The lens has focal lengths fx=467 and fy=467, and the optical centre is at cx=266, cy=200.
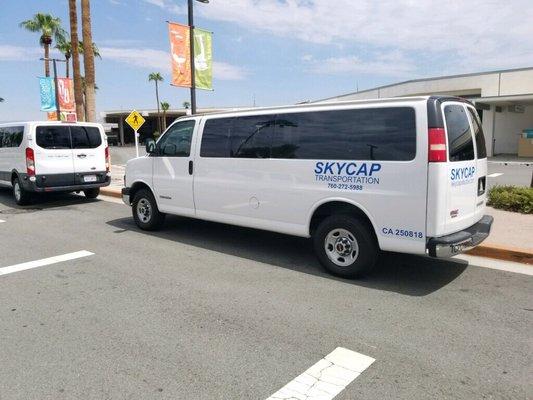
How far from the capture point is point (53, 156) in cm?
1113

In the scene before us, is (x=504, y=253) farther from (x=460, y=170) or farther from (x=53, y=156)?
(x=53, y=156)

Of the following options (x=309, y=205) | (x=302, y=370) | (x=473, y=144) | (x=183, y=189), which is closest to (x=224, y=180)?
(x=183, y=189)

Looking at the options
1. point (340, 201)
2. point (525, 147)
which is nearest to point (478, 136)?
point (340, 201)

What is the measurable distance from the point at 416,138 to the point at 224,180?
2.93 m

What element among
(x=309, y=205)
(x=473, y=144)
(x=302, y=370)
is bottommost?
(x=302, y=370)

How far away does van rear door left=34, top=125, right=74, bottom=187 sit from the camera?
36.0 feet

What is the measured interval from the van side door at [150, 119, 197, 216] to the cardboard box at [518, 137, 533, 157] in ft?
82.1

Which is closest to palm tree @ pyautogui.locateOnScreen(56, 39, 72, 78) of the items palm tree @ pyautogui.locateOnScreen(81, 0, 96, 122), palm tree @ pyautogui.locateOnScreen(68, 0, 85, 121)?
palm tree @ pyautogui.locateOnScreen(68, 0, 85, 121)

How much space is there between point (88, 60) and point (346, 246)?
704 inches

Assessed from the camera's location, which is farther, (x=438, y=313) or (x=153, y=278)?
(x=153, y=278)

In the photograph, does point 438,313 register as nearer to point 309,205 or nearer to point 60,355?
point 309,205

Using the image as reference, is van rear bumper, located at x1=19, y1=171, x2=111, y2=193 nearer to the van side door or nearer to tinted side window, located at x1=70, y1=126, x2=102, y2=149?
tinted side window, located at x1=70, y1=126, x2=102, y2=149

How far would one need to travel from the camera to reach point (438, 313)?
453 centimetres

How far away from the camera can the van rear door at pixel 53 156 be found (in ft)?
36.0
